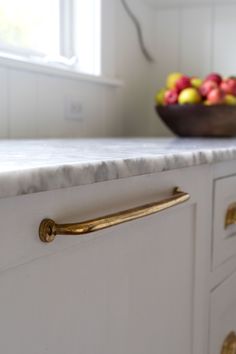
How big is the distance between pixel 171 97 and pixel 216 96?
0.47 feet

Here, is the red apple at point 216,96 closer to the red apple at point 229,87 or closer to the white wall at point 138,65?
the red apple at point 229,87

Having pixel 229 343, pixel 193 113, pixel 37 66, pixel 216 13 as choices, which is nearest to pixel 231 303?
Result: pixel 229 343

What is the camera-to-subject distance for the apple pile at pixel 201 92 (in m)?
1.43

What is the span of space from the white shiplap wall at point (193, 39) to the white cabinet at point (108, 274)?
113 centimetres

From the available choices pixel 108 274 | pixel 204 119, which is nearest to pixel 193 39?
pixel 204 119

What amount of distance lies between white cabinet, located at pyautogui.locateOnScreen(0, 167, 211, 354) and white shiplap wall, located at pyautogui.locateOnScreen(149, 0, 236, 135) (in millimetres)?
1126

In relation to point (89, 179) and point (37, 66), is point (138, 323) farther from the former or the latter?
point (37, 66)

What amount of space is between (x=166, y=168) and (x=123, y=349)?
0.24 metres

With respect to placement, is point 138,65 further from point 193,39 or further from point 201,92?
point 201,92

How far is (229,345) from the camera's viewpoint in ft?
3.39

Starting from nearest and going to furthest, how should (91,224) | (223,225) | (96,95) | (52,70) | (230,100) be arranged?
1. (91,224)
2. (223,225)
3. (52,70)
4. (230,100)
5. (96,95)

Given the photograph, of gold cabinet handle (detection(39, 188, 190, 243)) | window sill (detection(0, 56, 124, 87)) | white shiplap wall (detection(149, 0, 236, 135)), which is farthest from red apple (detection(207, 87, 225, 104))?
gold cabinet handle (detection(39, 188, 190, 243))

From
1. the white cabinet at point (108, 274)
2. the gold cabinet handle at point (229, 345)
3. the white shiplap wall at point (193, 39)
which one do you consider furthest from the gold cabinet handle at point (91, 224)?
the white shiplap wall at point (193, 39)

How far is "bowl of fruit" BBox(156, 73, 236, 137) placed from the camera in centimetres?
142
